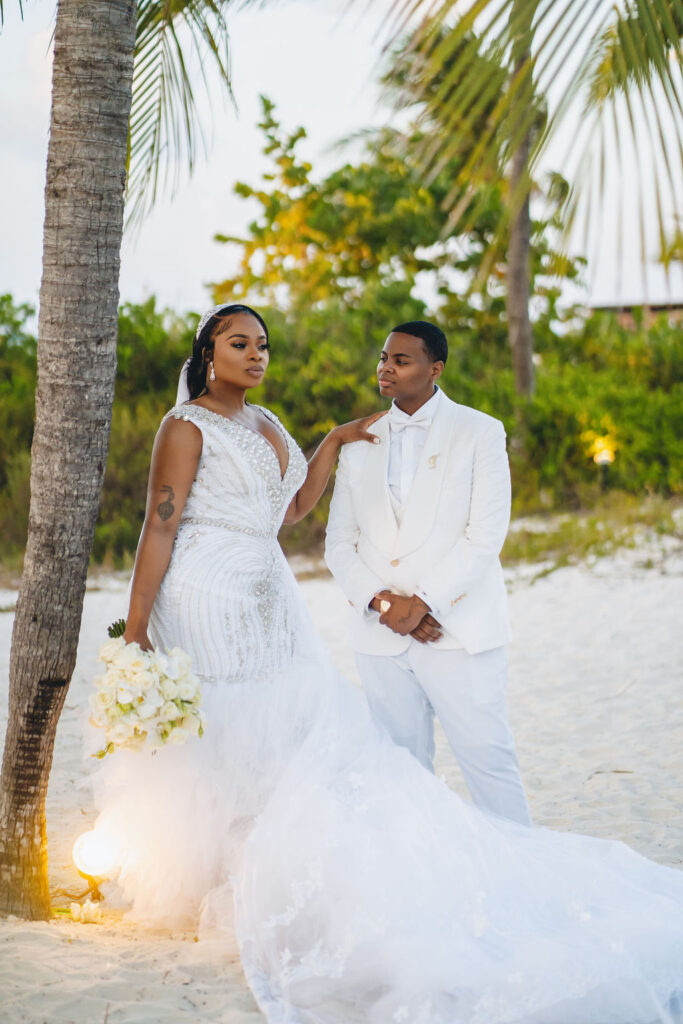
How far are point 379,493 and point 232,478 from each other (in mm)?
583

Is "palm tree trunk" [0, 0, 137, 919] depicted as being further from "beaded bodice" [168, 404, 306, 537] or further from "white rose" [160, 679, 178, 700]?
"white rose" [160, 679, 178, 700]

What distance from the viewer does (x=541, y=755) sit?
18.9 ft

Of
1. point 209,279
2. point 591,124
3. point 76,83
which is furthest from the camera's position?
point 209,279

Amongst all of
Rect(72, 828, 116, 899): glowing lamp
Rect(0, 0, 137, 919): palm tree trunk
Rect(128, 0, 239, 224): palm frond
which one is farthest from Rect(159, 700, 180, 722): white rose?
Rect(128, 0, 239, 224): palm frond

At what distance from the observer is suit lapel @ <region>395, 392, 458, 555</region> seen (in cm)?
347

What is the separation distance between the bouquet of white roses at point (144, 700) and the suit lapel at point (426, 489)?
95cm

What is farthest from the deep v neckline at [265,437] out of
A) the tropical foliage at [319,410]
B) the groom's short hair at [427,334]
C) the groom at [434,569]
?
the tropical foliage at [319,410]

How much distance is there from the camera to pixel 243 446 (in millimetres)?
3322

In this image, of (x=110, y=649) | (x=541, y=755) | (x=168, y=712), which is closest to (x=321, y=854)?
(x=168, y=712)

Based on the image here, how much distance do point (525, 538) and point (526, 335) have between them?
4.31 meters

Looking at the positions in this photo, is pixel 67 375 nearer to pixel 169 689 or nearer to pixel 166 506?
pixel 166 506

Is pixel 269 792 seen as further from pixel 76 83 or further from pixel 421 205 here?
pixel 421 205

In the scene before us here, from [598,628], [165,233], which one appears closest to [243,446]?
[165,233]

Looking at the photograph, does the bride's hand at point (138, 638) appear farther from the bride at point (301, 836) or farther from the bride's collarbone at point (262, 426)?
the bride's collarbone at point (262, 426)
